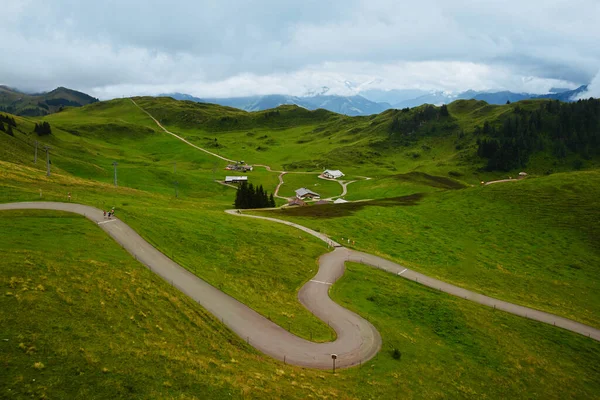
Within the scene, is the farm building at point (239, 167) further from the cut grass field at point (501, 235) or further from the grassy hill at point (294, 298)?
the cut grass field at point (501, 235)

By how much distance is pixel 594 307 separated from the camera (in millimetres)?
54219

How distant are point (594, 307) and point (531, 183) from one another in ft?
188

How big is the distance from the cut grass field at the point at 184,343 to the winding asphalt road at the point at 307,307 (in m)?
1.51

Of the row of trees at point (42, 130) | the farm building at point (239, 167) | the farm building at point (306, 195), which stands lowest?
the farm building at point (306, 195)

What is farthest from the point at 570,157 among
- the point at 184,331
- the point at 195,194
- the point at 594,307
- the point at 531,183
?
the point at 184,331

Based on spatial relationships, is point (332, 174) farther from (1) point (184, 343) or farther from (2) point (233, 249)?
(1) point (184, 343)

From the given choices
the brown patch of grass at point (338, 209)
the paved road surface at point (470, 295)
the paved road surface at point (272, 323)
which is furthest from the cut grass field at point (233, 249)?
the brown patch of grass at point (338, 209)

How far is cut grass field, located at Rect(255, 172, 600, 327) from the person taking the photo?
189ft

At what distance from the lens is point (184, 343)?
83.8 feet

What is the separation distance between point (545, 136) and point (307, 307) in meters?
208

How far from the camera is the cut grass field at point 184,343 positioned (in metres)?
20.3

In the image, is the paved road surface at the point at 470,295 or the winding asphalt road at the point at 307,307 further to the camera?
the paved road surface at the point at 470,295

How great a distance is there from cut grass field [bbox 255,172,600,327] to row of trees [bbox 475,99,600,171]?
252 feet

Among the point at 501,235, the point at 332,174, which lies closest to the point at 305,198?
the point at 332,174
